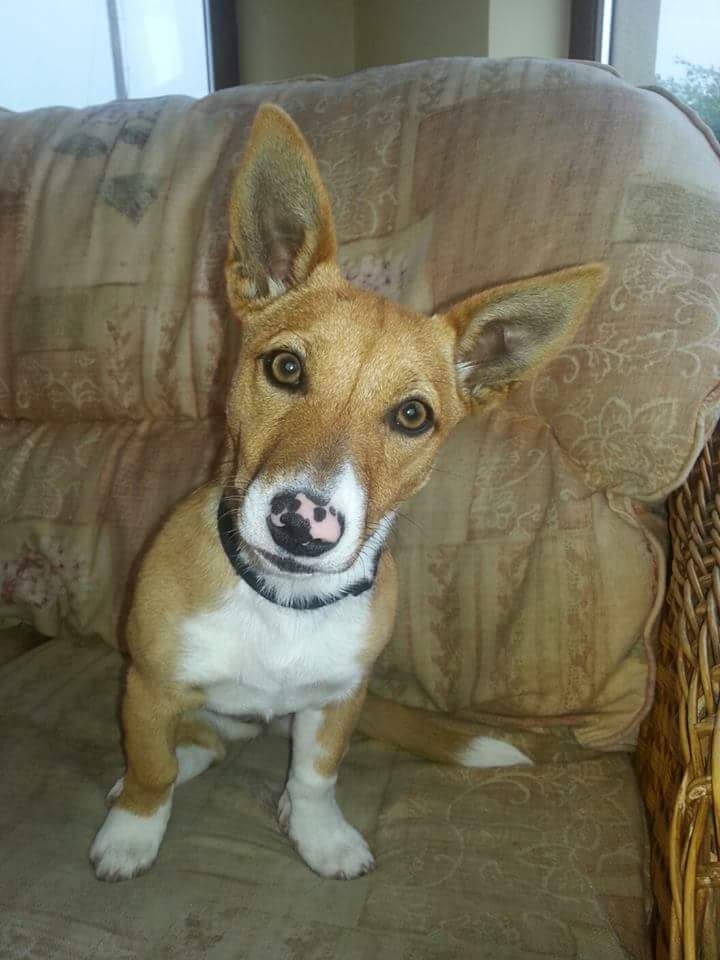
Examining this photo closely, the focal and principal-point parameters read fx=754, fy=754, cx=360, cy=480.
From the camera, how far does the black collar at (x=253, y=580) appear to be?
1.54 m

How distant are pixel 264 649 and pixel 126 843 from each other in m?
0.48

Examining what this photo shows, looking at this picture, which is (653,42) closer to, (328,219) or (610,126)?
(610,126)

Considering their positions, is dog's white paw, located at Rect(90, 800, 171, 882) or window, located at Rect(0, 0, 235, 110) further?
window, located at Rect(0, 0, 235, 110)

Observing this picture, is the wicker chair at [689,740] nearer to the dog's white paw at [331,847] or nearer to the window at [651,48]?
the dog's white paw at [331,847]

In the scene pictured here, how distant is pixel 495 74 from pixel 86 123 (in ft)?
4.45

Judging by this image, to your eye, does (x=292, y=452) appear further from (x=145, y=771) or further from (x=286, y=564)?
(x=145, y=771)

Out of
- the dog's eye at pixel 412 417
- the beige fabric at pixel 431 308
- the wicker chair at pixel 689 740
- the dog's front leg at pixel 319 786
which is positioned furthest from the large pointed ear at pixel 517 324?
the dog's front leg at pixel 319 786

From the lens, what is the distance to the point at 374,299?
5.27 feet

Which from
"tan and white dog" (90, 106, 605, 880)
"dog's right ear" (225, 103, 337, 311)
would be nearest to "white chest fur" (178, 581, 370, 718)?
"tan and white dog" (90, 106, 605, 880)

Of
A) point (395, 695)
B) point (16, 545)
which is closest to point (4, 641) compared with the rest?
point (16, 545)

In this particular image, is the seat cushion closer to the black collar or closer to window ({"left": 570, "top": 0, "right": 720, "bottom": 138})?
the black collar

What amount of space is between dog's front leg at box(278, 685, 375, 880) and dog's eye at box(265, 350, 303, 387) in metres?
0.74

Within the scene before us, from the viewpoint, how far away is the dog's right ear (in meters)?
1.39

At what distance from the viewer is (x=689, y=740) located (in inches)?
53.7
